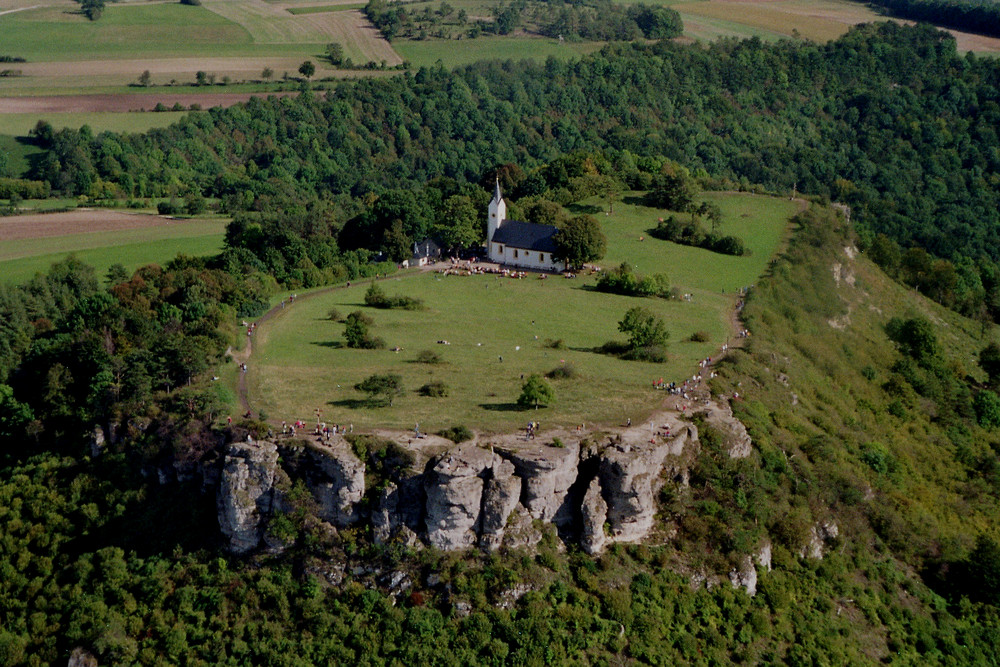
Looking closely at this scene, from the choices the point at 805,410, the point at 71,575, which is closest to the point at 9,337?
the point at 71,575

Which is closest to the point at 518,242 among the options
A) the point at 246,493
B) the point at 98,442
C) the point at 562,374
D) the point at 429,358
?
the point at 429,358

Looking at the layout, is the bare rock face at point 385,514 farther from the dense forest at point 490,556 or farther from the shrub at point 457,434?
the shrub at point 457,434

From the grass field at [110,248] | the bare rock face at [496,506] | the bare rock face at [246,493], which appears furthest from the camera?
the grass field at [110,248]

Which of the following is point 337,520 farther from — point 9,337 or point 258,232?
point 258,232

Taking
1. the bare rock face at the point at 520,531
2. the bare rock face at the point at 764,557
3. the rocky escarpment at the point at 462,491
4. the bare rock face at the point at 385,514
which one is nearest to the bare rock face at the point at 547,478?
the rocky escarpment at the point at 462,491

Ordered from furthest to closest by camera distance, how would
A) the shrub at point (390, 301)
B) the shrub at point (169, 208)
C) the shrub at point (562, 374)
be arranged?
the shrub at point (169, 208), the shrub at point (390, 301), the shrub at point (562, 374)

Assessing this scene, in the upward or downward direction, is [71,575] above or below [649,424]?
below

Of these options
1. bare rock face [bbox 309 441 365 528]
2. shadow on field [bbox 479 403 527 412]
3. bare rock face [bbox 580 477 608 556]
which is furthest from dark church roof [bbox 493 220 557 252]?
bare rock face [bbox 309 441 365 528]
